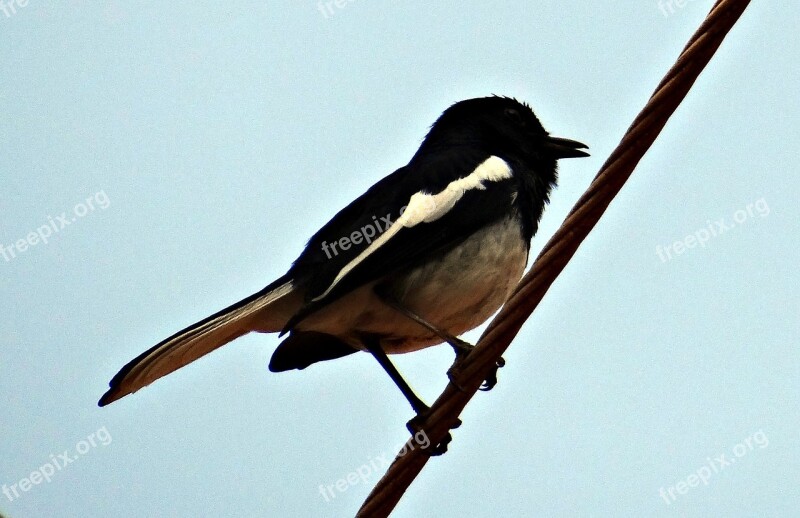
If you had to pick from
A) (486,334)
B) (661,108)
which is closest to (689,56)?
(661,108)

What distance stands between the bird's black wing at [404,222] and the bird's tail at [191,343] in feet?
0.76

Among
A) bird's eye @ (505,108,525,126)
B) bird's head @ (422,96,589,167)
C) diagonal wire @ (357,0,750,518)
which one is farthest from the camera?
bird's eye @ (505,108,525,126)

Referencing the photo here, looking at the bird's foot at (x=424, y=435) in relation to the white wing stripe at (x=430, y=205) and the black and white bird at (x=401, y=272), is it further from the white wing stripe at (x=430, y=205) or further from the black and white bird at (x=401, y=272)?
the white wing stripe at (x=430, y=205)

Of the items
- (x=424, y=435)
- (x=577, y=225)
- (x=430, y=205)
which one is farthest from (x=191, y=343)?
(x=577, y=225)

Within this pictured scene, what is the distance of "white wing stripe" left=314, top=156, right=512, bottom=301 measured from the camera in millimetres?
4648

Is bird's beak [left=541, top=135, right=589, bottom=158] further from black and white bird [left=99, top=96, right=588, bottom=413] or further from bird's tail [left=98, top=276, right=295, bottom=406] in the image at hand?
bird's tail [left=98, top=276, right=295, bottom=406]

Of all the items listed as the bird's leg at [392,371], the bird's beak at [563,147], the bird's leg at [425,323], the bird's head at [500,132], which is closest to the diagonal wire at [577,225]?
the bird's leg at [425,323]

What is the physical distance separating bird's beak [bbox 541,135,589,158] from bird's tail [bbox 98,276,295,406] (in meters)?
1.74

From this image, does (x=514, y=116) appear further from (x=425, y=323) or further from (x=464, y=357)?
(x=464, y=357)

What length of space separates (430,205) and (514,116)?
1304mm

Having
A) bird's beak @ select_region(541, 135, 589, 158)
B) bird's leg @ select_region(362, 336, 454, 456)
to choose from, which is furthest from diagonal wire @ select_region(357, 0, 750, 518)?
bird's beak @ select_region(541, 135, 589, 158)

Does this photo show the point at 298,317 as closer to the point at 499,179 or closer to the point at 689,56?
the point at 499,179

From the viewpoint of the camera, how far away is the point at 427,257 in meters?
4.77

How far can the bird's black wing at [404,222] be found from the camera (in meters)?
4.62
